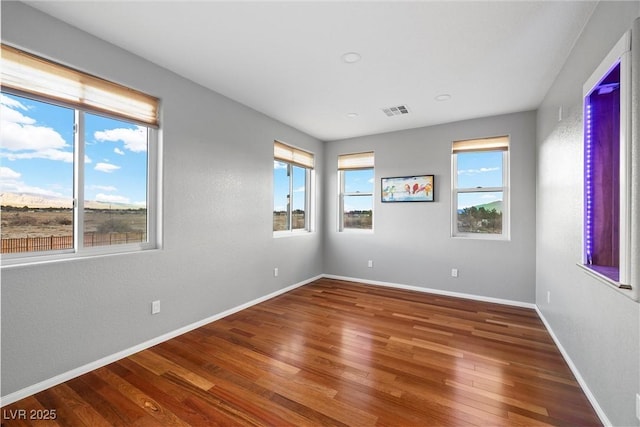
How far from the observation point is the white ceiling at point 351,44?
6.34 ft

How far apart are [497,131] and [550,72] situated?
1313mm

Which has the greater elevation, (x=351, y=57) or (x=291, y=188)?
(x=351, y=57)

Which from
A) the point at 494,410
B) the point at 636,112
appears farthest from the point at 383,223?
the point at 636,112

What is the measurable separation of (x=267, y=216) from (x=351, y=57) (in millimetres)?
2416

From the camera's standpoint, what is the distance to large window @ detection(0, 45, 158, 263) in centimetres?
196

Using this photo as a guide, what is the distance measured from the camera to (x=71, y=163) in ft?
7.36

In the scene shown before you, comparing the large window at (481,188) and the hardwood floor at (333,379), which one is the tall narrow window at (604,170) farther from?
the large window at (481,188)

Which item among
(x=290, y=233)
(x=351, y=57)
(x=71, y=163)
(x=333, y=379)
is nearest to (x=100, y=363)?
(x=71, y=163)

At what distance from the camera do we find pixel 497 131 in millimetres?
3992

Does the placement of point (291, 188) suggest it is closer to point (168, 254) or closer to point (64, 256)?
point (168, 254)

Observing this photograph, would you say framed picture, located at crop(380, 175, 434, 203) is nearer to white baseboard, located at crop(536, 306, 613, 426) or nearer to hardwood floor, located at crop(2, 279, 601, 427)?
hardwood floor, located at crop(2, 279, 601, 427)

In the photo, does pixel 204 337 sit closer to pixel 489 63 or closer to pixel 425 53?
pixel 425 53

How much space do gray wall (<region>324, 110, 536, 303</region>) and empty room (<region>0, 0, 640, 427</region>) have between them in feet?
0.14

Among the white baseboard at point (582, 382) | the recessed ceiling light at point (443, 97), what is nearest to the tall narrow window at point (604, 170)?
the white baseboard at point (582, 382)
